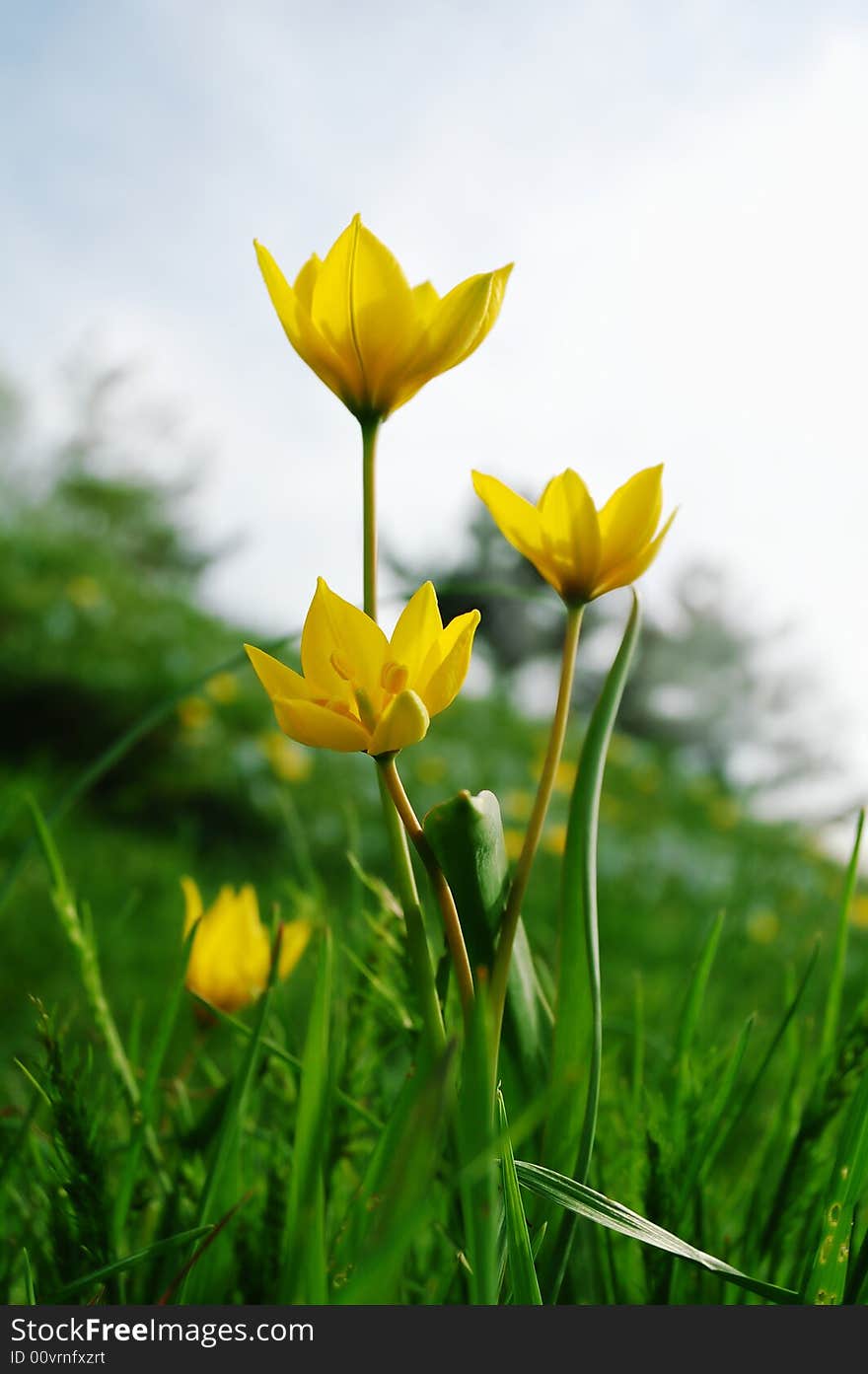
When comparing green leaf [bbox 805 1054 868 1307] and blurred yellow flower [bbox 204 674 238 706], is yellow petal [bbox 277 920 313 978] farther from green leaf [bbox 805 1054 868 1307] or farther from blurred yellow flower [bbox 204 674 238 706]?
blurred yellow flower [bbox 204 674 238 706]

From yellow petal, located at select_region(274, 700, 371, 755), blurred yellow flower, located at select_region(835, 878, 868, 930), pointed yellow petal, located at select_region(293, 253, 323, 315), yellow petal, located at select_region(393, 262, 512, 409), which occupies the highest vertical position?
blurred yellow flower, located at select_region(835, 878, 868, 930)

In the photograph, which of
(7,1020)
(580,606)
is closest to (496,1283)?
(580,606)

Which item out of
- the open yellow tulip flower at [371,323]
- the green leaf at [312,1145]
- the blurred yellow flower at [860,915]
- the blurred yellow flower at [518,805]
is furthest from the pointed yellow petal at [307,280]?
the blurred yellow flower at [860,915]

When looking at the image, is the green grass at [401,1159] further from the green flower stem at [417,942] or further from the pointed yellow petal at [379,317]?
the pointed yellow petal at [379,317]

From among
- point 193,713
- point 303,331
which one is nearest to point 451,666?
point 303,331

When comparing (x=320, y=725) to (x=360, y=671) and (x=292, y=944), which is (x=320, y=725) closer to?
(x=360, y=671)

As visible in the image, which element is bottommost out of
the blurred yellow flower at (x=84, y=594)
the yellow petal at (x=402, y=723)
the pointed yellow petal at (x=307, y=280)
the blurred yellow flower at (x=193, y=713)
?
the yellow petal at (x=402, y=723)

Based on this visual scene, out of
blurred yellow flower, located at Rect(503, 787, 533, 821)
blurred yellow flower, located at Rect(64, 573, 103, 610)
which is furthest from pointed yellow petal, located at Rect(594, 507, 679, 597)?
blurred yellow flower, located at Rect(64, 573, 103, 610)
